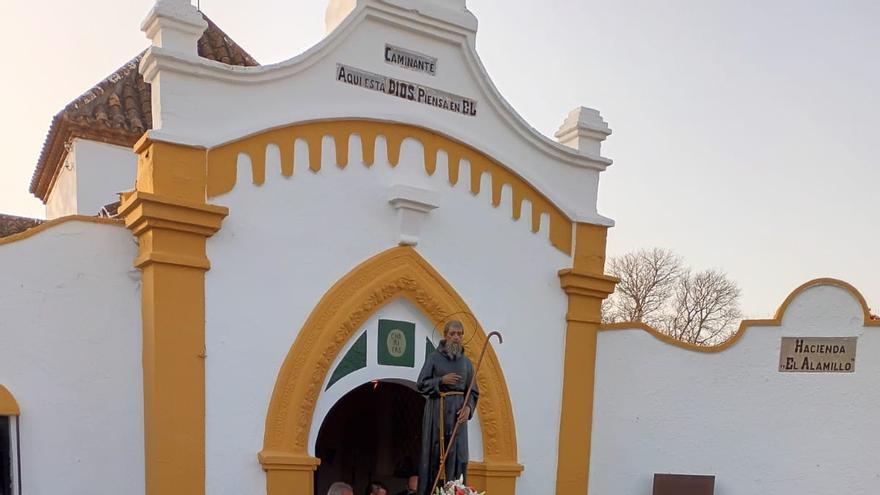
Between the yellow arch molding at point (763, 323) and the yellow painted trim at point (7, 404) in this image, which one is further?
the yellow arch molding at point (763, 323)

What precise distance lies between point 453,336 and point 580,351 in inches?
92.7

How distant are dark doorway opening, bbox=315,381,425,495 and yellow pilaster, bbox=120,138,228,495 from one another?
14.2 ft

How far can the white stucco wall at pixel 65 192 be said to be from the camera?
10.4 m

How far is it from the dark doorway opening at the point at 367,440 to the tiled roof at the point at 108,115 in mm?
4378

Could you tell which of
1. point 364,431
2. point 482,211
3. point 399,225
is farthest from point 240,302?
point 364,431

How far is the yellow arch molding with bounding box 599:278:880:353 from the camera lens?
8328 mm

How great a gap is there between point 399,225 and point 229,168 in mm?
1599

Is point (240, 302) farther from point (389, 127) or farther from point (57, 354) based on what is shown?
point (389, 127)

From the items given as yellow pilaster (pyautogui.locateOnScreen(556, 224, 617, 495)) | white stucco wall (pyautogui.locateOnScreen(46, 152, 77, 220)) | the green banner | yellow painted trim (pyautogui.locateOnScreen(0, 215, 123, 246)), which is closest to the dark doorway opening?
yellow pilaster (pyautogui.locateOnScreen(556, 224, 617, 495))

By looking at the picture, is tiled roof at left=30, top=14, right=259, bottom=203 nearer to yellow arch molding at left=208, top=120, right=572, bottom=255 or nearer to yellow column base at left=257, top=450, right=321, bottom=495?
yellow arch molding at left=208, top=120, right=572, bottom=255

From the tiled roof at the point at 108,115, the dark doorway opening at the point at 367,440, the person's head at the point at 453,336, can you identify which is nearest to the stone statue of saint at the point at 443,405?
the person's head at the point at 453,336

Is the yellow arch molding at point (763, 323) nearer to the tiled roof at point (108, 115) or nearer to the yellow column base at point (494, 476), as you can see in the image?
the yellow column base at point (494, 476)

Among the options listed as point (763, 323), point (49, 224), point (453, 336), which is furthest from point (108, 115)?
point (763, 323)

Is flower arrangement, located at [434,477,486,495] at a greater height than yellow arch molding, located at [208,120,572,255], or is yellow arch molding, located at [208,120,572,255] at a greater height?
yellow arch molding, located at [208,120,572,255]
